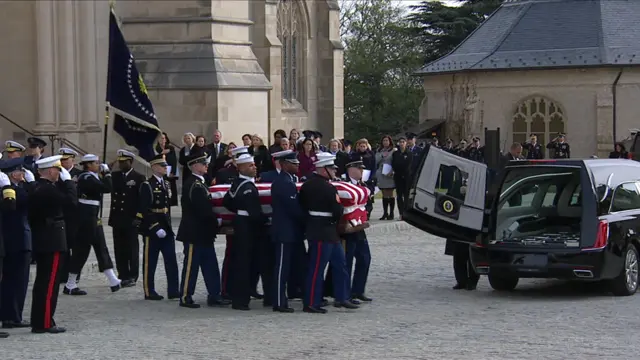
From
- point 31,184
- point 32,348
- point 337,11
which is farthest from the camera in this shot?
point 337,11

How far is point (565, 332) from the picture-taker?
11750mm

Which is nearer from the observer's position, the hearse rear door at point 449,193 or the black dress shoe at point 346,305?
the black dress shoe at point 346,305

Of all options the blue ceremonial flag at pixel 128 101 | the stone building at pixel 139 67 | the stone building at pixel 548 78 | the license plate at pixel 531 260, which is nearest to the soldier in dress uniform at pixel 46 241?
the license plate at pixel 531 260

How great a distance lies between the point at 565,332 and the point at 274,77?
23.6 m

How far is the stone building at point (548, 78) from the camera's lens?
44.9 m

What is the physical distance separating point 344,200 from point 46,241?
321 cm

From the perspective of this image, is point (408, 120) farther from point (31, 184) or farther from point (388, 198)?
point (31, 184)

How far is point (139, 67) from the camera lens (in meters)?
27.8

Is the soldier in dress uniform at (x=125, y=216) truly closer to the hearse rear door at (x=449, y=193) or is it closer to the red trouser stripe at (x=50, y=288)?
the red trouser stripe at (x=50, y=288)

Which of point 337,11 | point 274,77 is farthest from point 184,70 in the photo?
point 337,11

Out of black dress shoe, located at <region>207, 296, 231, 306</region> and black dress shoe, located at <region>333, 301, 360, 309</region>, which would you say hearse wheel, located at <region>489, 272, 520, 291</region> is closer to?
black dress shoe, located at <region>333, 301, 360, 309</region>

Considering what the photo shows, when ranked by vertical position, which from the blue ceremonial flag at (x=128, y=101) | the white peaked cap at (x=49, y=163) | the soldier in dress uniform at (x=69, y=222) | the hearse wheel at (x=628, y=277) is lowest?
the hearse wheel at (x=628, y=277)

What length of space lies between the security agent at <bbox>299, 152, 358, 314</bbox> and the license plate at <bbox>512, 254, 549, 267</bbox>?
2.11 m

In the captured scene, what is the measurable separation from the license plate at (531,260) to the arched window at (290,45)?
914 inches
